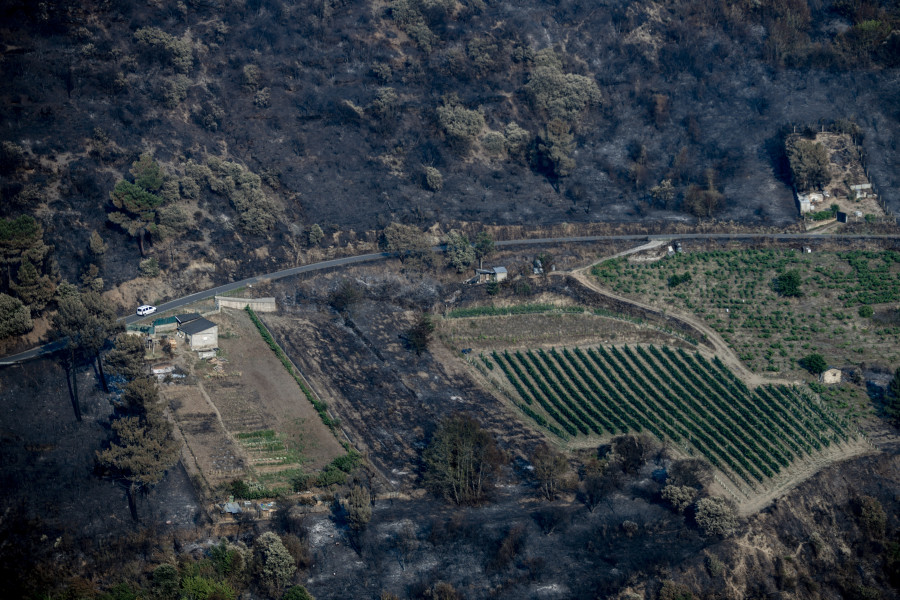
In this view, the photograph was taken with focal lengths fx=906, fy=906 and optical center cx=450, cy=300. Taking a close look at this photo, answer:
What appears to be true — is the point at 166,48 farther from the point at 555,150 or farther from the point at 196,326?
the point at 555,150

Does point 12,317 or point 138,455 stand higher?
point 12,317

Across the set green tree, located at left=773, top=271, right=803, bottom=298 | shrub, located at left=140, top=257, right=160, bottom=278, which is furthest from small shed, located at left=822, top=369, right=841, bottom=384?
shrub, located at left=140, top=257, right=160, bottom=278

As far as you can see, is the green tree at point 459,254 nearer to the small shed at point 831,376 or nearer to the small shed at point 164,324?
the small shed at point 164,324

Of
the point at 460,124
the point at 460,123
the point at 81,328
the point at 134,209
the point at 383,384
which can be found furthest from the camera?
the point at 460,123

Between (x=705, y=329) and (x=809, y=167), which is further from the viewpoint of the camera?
(x=809, y=167)

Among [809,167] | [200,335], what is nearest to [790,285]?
[809,167]

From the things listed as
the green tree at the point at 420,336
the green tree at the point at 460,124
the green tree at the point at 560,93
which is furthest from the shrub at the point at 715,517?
the green tree at the point at 560,93
